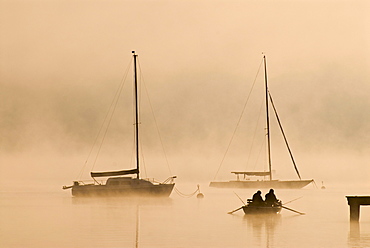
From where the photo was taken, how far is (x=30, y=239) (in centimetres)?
4019

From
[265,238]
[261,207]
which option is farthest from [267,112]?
[265,238]

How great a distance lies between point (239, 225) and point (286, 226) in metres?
2.93

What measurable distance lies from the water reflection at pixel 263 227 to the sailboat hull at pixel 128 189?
3029 centimetres

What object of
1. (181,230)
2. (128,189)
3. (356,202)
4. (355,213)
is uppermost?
(128,189)

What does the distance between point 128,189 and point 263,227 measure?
1534 inches

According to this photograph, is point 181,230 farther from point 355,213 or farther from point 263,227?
point 355,213

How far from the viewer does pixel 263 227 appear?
155ft

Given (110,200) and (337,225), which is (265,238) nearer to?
(337,225)

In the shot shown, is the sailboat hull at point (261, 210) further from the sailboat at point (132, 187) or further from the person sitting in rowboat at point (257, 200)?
the sailboat at point (132, 187)

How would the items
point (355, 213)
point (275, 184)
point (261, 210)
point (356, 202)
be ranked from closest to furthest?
point (356, 202) → point (355, 213) → point (261, 210) → point (275, 184)

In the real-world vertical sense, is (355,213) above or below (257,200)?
below

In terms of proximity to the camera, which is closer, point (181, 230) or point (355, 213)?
point (181, 230)

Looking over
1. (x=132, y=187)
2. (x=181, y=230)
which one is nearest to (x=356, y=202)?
(x=181, y=230)

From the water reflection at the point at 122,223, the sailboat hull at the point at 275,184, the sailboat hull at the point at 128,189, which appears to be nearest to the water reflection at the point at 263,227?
the water reflection at the point at 122,223
